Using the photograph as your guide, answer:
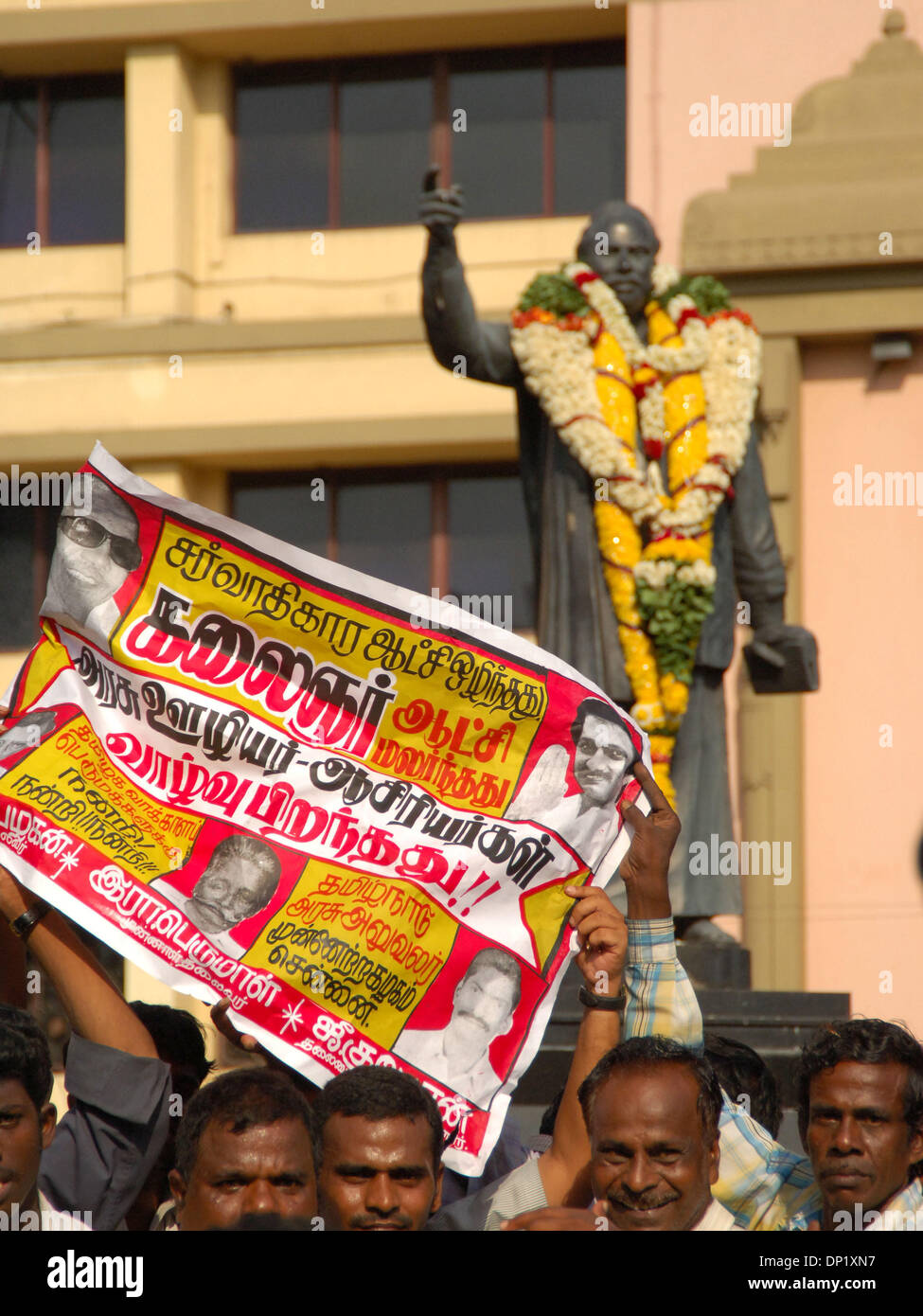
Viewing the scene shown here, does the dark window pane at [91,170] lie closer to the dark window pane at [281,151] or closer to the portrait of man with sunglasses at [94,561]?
the dark window pane at [281,151]

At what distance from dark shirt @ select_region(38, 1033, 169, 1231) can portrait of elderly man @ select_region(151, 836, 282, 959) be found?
453mm

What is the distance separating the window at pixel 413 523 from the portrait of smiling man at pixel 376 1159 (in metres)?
9.39

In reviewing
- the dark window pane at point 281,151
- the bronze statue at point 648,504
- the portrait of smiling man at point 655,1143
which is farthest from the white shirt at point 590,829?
the dark window pane at point 281,151

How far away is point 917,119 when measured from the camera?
10.5 metres

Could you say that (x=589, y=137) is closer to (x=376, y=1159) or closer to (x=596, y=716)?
(x=596, y=716)

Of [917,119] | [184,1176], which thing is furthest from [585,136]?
[184,1176]

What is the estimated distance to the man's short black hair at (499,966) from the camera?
12.0 feet

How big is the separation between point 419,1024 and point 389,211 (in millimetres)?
9930

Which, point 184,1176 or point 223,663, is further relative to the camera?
point 223,663

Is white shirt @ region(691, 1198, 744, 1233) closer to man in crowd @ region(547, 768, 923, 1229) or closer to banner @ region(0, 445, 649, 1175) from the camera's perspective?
man in crowd @ region(547, 768, 923, 1229)

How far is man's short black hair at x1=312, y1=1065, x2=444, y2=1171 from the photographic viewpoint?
3088 millimetres

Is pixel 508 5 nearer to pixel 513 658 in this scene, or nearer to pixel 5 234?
pixel 5 234

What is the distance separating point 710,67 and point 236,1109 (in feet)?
31.8

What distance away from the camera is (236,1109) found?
2965mm
